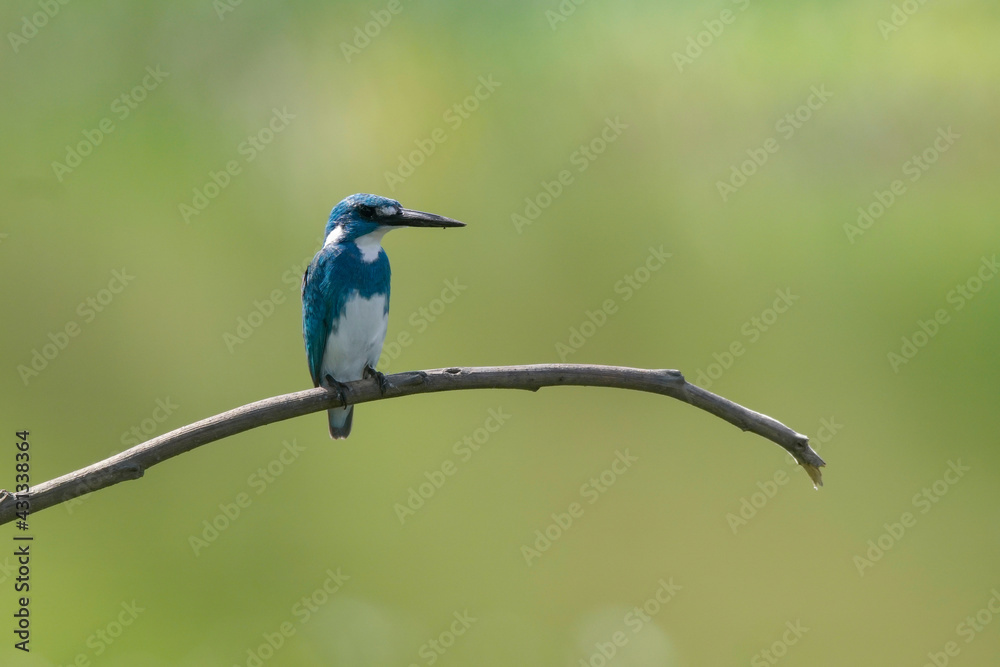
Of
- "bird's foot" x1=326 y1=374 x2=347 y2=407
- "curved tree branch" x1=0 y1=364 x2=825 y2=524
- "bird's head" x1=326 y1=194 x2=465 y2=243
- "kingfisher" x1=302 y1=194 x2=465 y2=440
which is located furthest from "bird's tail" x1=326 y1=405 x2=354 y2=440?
"curved tree branch" x1=0 y1=364 x2=825 y2=524

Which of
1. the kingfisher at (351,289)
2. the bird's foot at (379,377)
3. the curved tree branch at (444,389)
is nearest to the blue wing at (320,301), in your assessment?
the kingfisher at (351,289)

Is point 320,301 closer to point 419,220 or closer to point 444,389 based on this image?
point 419,220

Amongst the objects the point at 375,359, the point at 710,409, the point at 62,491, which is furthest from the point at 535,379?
the point at 62,491

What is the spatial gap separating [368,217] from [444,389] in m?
0.72

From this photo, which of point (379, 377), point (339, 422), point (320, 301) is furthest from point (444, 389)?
point (339, 422)

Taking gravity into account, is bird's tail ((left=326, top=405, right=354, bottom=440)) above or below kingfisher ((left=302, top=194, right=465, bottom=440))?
below

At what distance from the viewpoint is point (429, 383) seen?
1.97 metres

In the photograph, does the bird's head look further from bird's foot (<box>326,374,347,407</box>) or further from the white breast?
bird's foot (<box>326,374,347,407</box>)

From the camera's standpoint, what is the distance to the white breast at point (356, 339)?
2453mm

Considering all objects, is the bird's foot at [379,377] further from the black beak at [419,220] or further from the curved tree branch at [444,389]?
the black beak at [419,220]

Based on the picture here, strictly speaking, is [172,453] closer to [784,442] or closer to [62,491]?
[62,491]

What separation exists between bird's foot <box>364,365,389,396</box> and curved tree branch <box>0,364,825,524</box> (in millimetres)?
91

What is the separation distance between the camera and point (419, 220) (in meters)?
2.33

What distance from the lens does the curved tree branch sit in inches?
70.7
